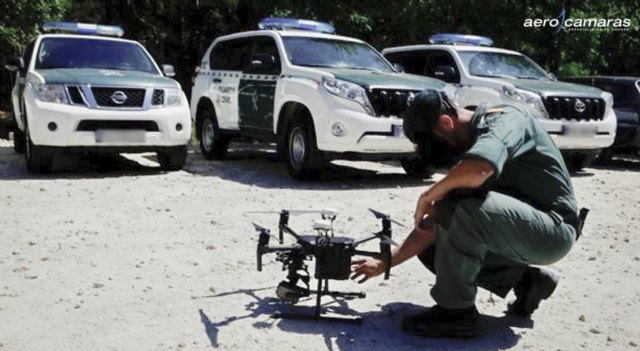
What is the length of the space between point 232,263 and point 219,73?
6430 mm

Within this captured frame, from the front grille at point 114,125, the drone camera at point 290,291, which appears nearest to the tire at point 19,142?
the front grille at point 114,125

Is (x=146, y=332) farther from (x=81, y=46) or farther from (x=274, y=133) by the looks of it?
(x=81, y=46)

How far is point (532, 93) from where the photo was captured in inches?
414

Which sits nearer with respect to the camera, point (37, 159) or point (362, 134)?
point (362, 134)

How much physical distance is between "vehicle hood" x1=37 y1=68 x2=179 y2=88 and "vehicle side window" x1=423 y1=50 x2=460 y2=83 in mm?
4250

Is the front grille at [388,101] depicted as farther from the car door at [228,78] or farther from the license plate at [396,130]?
the car door at [228,78]

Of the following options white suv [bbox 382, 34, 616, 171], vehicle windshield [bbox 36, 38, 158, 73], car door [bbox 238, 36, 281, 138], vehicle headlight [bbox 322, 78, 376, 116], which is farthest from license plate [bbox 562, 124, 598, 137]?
vehicle windshield [bbox 36, 38, 158, 73]

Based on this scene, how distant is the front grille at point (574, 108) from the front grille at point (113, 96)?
5.40m

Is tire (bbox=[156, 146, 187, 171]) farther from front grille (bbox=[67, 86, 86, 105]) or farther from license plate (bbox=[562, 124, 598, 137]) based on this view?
license plate (bbox=[562, 124, 598, 137])

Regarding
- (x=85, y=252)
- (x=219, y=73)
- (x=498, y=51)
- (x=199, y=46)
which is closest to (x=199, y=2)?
(x=199, y=46)

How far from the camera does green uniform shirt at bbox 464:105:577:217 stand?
11.8ft

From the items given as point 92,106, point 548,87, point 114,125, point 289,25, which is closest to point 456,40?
point 548,87

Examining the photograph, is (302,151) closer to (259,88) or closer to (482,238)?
(259,88)

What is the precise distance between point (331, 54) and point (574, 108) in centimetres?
358
